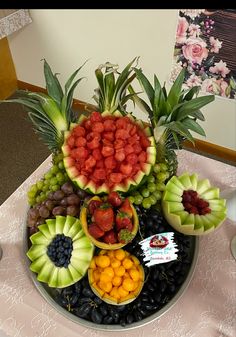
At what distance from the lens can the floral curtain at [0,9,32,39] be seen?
228 centimetres

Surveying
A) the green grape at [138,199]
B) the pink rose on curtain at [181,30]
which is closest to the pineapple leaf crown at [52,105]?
the green grape at [138,199]

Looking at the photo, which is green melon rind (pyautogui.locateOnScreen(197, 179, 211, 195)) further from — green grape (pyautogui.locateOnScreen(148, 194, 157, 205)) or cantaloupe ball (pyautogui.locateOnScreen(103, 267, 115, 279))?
cantaloupe ball (pyautogui.locateOnScreen(103, 267, 115, 279))

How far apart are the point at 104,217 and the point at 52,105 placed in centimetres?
46

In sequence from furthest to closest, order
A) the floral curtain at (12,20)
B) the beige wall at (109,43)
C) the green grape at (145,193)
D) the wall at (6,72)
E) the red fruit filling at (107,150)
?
1. the wall at (6,72)
2. the floral curtain at (12,20)
3. the beige wall at (109,43)
4. the green grape at (145,193)
5. the red fruit filling at (107,150)

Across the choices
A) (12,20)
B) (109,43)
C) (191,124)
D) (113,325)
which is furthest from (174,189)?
(12,20)

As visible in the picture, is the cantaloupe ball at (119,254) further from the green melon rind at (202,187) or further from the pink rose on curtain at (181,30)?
the pink rose on curtain at (181,30)

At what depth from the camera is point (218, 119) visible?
2217 mm

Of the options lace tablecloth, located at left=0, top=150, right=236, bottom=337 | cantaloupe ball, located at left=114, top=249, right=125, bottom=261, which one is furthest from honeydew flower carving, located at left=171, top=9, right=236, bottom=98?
cantaloupe ball, located at left=114, top=249, right=125, bottom=261

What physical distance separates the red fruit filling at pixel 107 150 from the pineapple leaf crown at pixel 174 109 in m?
0.12

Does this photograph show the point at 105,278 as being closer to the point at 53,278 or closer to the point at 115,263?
the point at 115,263

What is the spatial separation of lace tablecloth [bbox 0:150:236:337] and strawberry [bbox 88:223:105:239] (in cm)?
29

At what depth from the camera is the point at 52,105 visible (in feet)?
3.78

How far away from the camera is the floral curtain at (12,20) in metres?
2.28

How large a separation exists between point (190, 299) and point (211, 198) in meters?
0.35
